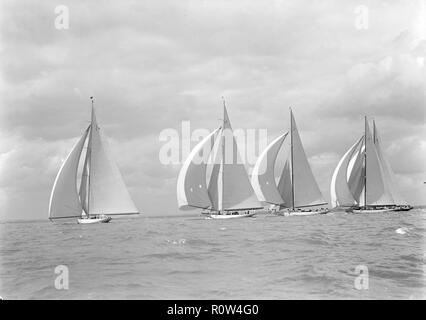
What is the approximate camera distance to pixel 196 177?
62.0 m

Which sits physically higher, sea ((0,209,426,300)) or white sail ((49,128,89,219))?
white sail ((49,128,89,219))

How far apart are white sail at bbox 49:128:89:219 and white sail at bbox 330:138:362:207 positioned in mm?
41821

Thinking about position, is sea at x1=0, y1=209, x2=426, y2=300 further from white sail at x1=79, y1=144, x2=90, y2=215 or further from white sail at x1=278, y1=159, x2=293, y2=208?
white sail at x1=278, y1=159, x2=293, y2=208

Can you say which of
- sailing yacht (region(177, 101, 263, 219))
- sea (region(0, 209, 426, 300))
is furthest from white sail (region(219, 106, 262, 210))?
sea (region(0, 209, 426, 300))

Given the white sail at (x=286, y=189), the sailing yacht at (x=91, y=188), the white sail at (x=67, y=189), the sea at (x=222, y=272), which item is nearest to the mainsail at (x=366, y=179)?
the white sail at (x=286, y=189)

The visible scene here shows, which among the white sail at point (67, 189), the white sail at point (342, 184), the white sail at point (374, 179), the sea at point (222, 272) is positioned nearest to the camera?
the sea at point (222, 272)

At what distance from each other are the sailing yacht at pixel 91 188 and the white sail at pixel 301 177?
26683mm

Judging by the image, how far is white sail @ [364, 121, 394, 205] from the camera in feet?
245

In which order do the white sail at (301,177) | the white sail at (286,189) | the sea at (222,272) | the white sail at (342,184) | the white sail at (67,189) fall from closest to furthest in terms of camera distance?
the sea at (222,272) → the white sail at (67,189) → the white sail at (301,177) → the white sail at (286,189) → the white sail at (342,184)

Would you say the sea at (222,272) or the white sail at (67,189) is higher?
the white sail at (67,189)

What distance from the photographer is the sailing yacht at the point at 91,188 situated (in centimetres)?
5234

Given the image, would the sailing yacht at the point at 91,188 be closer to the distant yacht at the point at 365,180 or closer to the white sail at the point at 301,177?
the white sail at the point at 301,177
